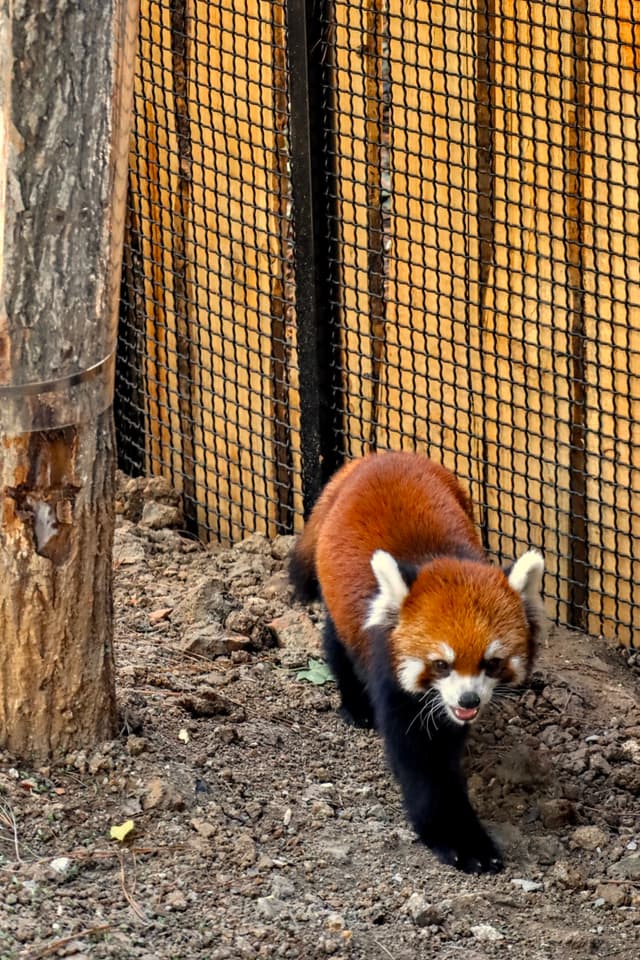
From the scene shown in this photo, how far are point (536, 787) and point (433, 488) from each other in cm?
112

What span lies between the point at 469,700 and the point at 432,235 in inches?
87.4

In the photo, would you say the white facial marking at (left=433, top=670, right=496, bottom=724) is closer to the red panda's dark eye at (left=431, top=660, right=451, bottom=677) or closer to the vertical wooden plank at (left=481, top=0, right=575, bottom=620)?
the red panda's dark eye at (left=431, top=660, right=451, bottom=677)

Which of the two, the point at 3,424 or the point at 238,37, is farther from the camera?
the point at 238,37

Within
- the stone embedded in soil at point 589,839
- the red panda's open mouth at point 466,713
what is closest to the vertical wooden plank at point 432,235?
the red panda's open mouth at point 466,713

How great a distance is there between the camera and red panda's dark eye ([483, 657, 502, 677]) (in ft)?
17.0

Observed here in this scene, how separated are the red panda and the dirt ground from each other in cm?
19

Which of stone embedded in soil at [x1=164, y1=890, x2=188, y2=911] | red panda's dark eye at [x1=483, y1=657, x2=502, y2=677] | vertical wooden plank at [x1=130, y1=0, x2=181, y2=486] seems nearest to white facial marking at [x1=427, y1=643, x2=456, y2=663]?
red panda's dark eye at [x1=483, y1=657, x2=502, y2=677]

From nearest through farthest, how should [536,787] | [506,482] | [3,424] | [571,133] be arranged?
[3,424] → [536,787] → [571,133] → [506,482]

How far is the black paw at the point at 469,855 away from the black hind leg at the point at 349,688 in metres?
0.85

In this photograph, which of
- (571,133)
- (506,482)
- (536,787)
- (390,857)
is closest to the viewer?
(390,857)

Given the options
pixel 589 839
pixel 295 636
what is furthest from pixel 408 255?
pixel 589 839

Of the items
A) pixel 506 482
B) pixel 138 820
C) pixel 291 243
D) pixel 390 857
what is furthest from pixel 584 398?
pixel 138 820

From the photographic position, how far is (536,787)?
5629 mm

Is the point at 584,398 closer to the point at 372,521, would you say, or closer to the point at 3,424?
the point at 372,521
